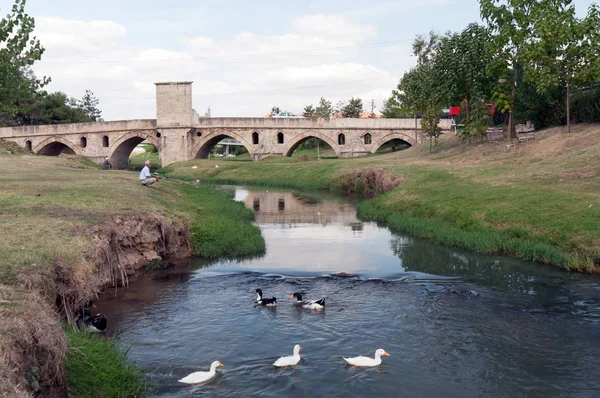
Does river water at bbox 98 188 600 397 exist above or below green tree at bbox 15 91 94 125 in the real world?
below

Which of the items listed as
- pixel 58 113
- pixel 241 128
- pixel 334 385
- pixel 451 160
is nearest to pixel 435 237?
pixel 334 385

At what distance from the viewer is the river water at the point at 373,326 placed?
986 cm

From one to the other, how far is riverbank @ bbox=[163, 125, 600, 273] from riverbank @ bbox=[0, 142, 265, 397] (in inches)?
277

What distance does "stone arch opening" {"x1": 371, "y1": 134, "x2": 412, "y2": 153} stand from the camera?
2688 inches

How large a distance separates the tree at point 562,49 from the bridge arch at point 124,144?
161 ft

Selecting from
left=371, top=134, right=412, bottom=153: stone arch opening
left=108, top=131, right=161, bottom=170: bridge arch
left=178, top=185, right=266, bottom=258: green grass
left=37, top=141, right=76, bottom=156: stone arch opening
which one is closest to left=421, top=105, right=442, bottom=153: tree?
left=371, top=134, right=412, bottom=153: stone arch opening

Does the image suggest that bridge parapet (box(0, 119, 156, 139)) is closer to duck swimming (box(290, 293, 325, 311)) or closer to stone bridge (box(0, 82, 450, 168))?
stone bridge (box(0, 82, 450, 168))

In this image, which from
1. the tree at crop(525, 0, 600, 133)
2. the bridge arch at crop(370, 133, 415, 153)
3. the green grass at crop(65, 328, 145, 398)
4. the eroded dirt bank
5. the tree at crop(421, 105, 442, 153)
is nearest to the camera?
the eroded dirt bank

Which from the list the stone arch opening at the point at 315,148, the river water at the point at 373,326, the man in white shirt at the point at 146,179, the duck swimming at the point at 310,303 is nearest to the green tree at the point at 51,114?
the stone arch opening at the point at 315,148

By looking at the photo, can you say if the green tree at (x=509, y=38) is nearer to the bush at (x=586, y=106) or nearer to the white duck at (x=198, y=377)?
the bush at (x=586, y=106)

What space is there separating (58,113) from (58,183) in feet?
259

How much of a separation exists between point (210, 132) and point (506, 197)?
53.2 meters

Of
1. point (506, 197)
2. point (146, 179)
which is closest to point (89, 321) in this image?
point (146, 179)

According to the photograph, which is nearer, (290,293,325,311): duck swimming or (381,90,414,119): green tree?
(290,293,325,311): duck swimming
